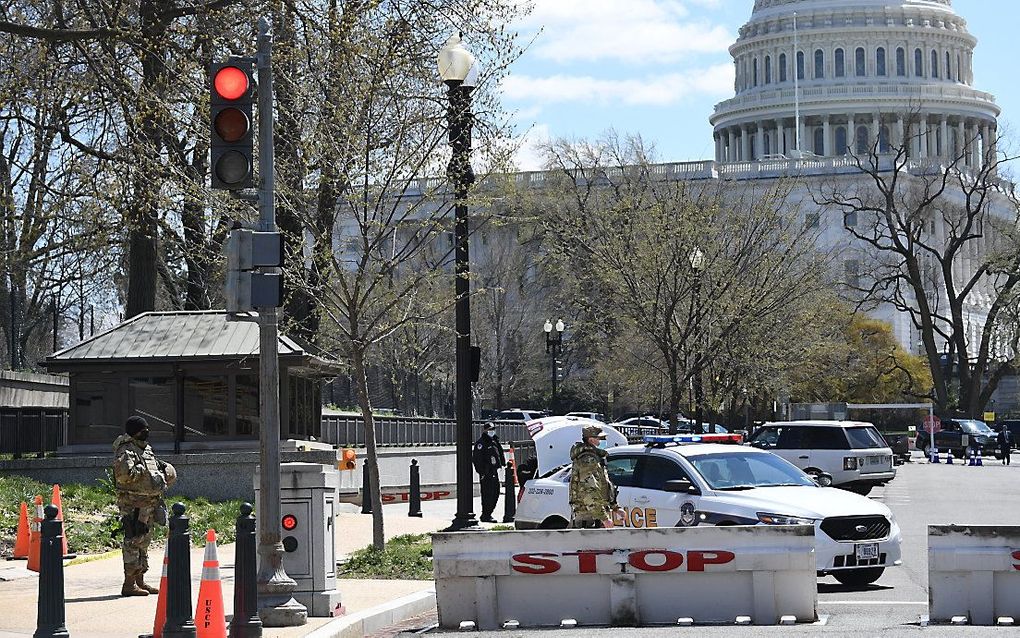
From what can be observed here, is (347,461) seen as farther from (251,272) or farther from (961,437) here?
(961,437)

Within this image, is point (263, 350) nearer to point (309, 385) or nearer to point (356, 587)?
point (356, 587)

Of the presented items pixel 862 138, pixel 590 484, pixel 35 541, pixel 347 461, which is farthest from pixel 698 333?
pixel 862 138

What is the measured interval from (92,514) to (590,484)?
391 inches

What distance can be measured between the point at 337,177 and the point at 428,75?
3026 millimetres

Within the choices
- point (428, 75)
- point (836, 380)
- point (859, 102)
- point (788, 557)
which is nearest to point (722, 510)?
point (788, 557)

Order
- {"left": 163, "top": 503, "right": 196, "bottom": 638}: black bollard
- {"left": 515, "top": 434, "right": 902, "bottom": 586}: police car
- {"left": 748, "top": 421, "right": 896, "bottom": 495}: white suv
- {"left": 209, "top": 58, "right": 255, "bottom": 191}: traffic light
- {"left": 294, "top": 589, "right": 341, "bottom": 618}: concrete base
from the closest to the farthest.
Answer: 1. {"left": 163, "top": 503, "right": 196, "bottom": 638}: black bollard
2. {"left": 209, "top": 58, "right": 255, "bottom": 191}: traffic light
3. {"left": 294, "top": 589, "right": 341, "bottom": 618}: concrete base
4. {"left": 515, "top": 434, "right": 902, "bottom": 586}: police car
5. {"left": 748, "top": 421, "right": 896, "bottom": 495}: white suv

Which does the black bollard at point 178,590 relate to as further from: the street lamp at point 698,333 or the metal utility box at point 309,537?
the street lamp at point 698,333

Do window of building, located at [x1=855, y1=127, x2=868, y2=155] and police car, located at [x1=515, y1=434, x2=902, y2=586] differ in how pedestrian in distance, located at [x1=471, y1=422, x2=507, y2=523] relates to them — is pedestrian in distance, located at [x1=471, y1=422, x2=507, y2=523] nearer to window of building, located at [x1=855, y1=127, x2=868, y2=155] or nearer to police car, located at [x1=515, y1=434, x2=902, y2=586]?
police car, located at [x1=515, y1=434, x2=902, y2=586]

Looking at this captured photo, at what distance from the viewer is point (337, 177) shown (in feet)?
63.9

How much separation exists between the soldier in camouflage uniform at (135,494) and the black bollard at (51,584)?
3718 millimetres

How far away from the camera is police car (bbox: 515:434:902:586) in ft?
55.6

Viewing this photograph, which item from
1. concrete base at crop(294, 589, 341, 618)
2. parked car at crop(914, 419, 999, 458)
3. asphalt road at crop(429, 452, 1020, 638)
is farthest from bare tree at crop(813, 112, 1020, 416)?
concrete base at crop(294, 589, 341, 618)

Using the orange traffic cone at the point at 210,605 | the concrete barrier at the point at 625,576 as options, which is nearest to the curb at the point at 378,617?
the concrete barrier at the point at 625,576

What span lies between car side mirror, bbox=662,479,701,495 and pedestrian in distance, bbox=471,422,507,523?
986 cm
